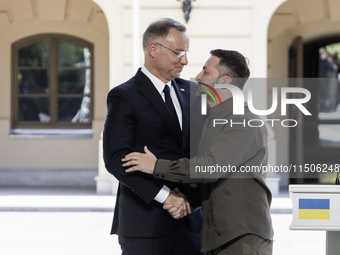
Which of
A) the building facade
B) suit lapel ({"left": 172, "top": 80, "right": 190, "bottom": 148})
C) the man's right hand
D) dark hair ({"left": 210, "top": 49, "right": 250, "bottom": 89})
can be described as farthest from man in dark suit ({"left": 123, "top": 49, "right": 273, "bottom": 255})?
the building facade

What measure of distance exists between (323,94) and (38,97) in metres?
5.08

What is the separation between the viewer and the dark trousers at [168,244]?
3311 mm

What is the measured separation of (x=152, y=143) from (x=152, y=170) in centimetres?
18

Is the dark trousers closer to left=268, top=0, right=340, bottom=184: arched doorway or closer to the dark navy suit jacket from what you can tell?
the dark navy suit jacket

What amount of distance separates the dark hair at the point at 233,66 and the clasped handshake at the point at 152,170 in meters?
0.48

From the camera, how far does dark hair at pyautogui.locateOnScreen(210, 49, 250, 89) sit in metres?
Answer: 3.14

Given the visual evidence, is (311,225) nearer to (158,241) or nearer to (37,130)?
(158,241)

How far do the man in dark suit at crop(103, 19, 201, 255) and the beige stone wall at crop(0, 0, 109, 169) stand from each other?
968 centimetres

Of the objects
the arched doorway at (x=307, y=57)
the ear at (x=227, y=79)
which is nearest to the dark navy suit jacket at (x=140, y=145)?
the ear at (x=227, y=79)

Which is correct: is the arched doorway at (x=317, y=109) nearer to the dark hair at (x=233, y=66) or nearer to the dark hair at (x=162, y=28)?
the dark hair at (x=162, y=28)

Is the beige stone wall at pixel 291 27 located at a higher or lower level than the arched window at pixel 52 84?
higher

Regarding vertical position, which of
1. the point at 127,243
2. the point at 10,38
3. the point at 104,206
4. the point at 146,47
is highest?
the point at 10,38

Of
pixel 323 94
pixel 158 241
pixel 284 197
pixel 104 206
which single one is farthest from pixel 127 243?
pixel 323 94

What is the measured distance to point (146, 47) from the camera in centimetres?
341
